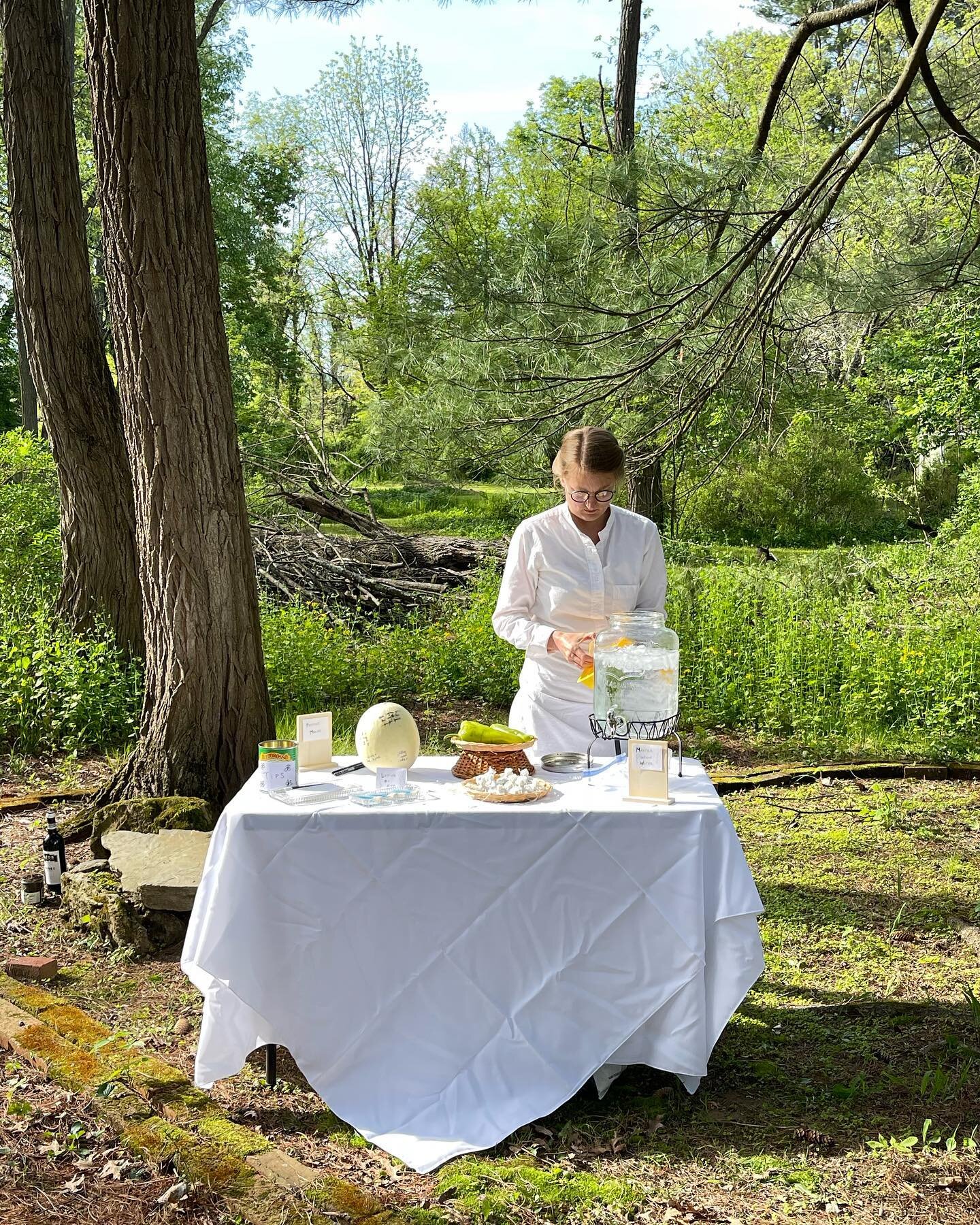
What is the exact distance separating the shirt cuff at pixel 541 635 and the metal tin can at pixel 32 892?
214 cm

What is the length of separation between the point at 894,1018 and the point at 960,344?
11134 millimetres

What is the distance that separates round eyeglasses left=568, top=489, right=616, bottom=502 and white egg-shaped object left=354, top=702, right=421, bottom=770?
88 centimetres

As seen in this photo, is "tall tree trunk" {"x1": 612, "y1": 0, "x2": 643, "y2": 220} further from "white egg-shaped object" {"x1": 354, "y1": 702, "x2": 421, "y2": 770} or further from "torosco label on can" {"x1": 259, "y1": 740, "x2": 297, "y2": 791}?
"torosco label on can" {"x1": 259, "y1": 740, "x2": 297, "y2": 791}

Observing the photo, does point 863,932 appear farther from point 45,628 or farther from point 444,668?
point 45,628

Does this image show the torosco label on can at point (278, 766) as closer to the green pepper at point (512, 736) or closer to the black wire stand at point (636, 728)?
the green pepper at point (512, 736)

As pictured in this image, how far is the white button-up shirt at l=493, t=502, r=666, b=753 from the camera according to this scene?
3.51 meters

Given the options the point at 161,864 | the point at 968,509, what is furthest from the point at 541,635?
the point at 968,509

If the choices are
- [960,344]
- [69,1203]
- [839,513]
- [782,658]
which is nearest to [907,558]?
[782,658]

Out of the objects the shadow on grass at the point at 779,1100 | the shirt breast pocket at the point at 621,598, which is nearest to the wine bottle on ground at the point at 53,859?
the shadow on grass at the point at 779,1100

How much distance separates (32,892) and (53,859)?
16 cm

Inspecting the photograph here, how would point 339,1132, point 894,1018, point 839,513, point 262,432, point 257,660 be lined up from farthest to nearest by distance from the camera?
point 839,513 < point 262,432 < point 257,660 < point 894,1018 < point 339,1132

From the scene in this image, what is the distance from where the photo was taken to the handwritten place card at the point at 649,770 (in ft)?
8.95

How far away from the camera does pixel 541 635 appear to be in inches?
135

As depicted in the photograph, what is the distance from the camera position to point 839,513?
1741 centimetres
